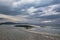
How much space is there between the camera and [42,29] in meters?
9.40

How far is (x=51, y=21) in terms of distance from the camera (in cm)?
695

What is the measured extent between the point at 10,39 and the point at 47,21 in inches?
101

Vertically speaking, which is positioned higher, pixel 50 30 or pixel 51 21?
pixel 51 21

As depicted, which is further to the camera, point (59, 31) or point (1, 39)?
point (59, 31)

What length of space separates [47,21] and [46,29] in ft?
6.59

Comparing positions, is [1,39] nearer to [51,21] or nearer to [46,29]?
[51,21]

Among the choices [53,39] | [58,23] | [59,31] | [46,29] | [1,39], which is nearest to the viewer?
[1,39]

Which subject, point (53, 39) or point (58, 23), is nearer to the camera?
point (53, 39)

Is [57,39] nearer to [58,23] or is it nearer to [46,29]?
[58,23]

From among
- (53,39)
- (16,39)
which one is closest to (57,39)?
(53,39)

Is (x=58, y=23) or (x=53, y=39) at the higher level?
(x=58, y=23)

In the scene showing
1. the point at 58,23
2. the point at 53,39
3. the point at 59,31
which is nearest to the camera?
the point at 53,39

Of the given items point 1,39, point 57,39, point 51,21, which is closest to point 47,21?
point 51,21

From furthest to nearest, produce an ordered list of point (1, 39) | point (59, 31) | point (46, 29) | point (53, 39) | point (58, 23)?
point (46, 29)
point (59, 31)
point (58, 23)
point (53, 39)
point (1, 39)
